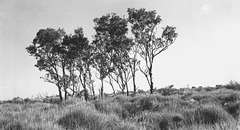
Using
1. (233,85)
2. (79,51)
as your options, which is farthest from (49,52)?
(233,85)

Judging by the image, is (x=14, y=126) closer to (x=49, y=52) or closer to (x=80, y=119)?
(x=80, y=119)

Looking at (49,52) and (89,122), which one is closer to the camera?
(89,122)

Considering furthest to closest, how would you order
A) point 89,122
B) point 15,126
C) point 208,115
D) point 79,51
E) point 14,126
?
point 79,51 → point 208,115 → point 89,122 → point 14,126 → point 15,126

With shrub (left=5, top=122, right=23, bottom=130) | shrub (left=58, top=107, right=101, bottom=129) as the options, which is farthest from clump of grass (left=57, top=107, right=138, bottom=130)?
shrub (left=5, top=122, right=23, bottom=130)

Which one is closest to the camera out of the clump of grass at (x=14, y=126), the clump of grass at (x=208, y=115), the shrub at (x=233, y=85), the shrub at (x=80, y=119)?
the clump of grass at (x=14, y=126)

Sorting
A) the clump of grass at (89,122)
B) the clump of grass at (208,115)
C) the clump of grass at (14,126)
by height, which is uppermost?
the clump of grass at (14,126)

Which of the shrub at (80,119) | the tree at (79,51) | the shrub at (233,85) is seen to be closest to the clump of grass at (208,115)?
the shrub at (80,119)

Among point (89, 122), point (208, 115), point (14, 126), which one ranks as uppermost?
point (14, 126)

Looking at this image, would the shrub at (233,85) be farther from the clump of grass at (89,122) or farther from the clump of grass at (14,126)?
the clump of grass at (14,126)

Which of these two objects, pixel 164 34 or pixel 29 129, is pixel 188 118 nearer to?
pixel 29 129

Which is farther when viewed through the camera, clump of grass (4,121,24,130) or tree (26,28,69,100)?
tree (26,28,69,100)

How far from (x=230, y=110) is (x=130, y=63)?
22.5m

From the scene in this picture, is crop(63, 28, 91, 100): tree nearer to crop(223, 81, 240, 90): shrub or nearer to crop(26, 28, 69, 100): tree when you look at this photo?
crop(26, 28, 69, 100): tree

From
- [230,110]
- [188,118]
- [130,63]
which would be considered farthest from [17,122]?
[130,63]
